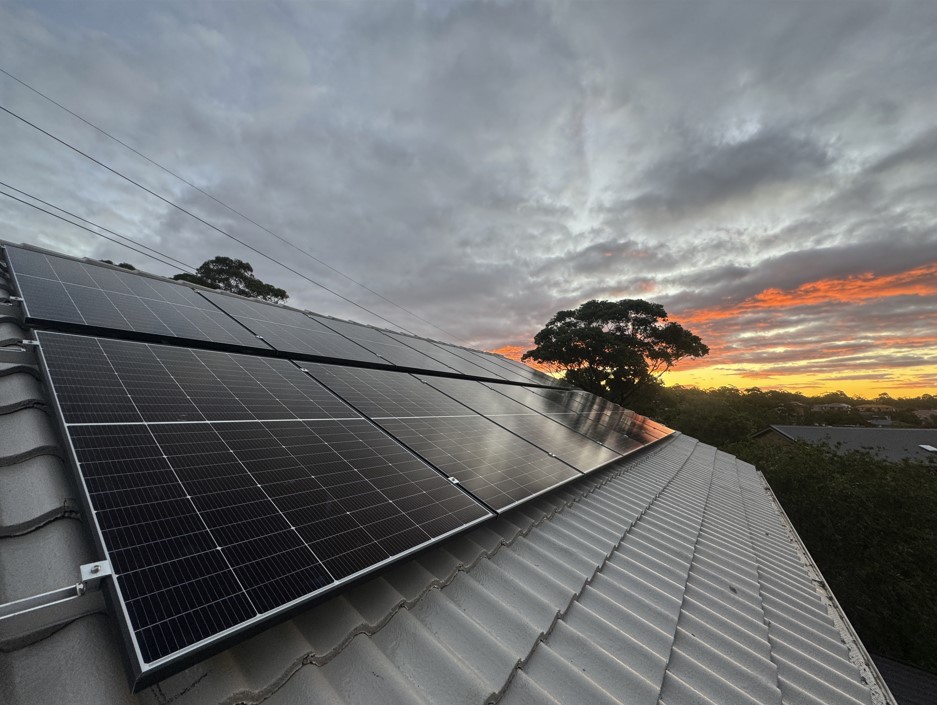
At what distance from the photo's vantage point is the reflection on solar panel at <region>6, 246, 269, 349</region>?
4.42m

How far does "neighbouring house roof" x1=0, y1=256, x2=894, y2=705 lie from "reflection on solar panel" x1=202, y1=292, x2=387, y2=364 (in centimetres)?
306

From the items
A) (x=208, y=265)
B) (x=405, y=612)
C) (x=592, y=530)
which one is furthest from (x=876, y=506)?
(x=208, y=265)

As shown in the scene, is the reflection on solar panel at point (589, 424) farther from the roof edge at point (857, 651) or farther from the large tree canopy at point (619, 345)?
the large tree canopy at point (619, 345)

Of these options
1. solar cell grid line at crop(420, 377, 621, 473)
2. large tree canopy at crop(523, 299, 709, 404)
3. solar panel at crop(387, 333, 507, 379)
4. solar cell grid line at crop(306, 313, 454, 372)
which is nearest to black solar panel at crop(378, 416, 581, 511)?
solar cell grid line at crop(420, 377, 621, 473)

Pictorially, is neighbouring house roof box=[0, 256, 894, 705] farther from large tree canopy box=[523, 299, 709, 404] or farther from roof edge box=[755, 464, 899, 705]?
large tree canopy box=[523, 299, 709, 404]

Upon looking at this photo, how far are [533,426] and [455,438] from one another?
2.71m

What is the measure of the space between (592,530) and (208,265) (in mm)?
46790

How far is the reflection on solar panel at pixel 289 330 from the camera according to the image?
6.91 meters

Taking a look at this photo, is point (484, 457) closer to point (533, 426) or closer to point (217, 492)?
point (533, 426)

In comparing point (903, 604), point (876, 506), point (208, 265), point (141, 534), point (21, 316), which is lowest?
point (903, 604)

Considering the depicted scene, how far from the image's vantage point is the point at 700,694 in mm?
2680

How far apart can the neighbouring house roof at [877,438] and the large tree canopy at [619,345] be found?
36.3 ft

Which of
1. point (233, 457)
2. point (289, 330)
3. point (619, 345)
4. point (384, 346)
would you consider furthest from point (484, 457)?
point (619, 345)

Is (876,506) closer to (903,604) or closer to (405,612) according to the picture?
(903,604)
